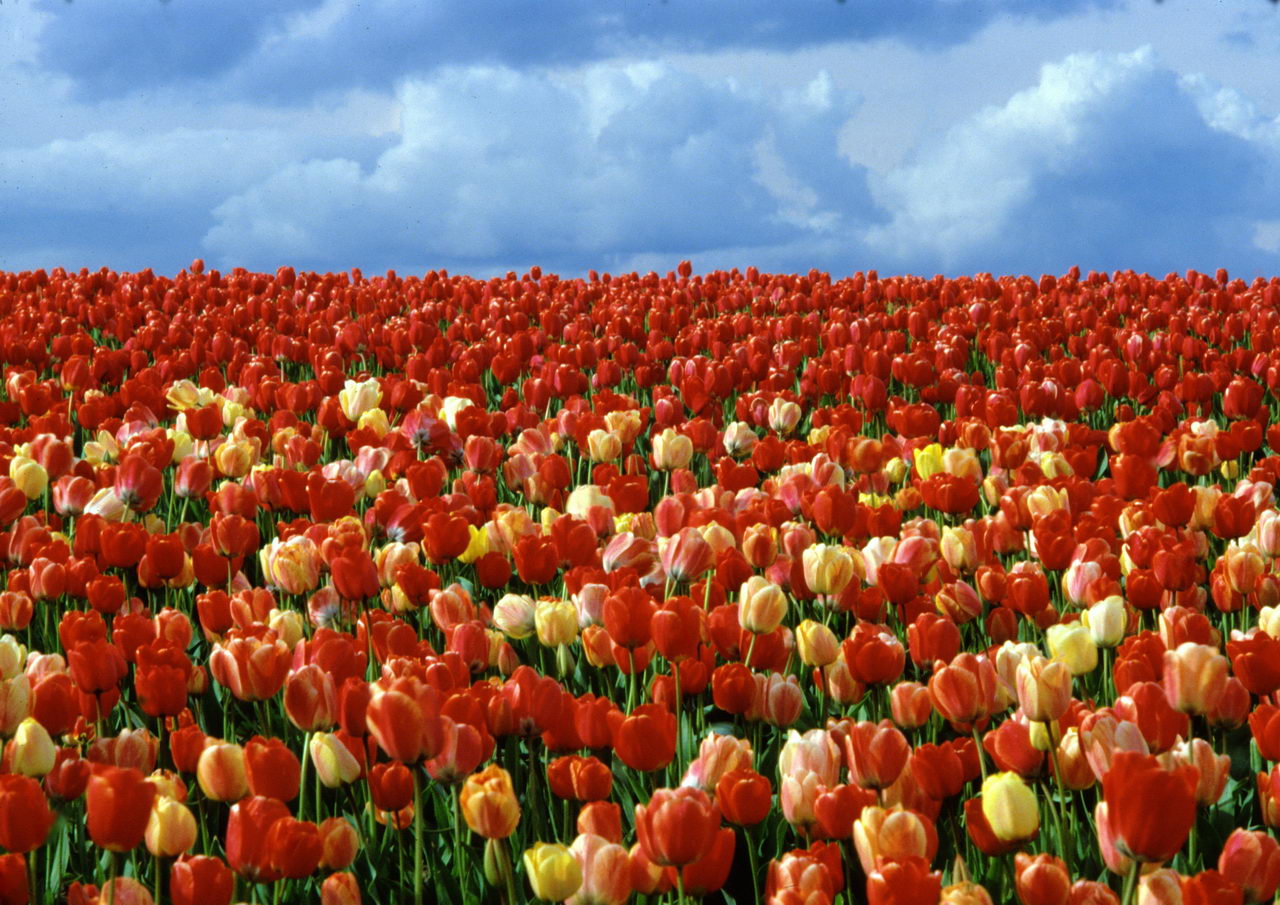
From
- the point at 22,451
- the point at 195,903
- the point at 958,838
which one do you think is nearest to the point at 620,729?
the point at 195,903

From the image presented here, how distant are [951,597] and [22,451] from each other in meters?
3.96

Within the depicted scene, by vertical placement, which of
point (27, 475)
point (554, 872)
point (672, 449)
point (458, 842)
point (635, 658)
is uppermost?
point (672, 449)

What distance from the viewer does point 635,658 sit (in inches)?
135

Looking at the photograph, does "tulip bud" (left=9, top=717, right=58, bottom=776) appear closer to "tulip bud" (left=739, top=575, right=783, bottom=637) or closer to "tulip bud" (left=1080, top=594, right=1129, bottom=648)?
"tulip bud" (left=739, top=575, right=783, bottom=637)

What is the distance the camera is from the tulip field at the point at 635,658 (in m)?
2.33

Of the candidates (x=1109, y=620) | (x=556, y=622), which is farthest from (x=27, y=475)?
(x=1109, y=620)

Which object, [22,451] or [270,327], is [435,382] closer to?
[22,451]

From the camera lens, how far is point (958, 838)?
311cm

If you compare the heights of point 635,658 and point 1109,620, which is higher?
point 1109,620

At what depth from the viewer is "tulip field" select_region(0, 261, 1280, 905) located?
2332 mm

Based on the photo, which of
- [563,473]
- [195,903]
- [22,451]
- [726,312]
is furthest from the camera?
[726,312]

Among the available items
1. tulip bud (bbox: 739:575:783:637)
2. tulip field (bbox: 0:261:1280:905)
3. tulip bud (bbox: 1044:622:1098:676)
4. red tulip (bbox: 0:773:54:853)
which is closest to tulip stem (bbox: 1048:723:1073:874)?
tulip field (bbox: 0:261:1280:905)

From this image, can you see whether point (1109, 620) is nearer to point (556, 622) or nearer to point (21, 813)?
point (556, 622)

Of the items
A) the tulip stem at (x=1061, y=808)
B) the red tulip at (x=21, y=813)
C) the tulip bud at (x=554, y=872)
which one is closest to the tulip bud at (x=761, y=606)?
the tulip stem at (x=1061, y=808)
